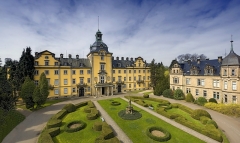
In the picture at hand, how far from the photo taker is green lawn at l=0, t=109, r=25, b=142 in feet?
65.9

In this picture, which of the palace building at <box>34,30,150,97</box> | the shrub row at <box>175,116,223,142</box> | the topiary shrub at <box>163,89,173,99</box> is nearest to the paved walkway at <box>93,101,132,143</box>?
the shrub row at <box>175,116,223,142</box>

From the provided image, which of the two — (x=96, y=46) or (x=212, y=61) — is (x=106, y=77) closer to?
(x=96, y=46)

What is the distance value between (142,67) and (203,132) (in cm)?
4317

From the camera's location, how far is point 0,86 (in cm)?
2059

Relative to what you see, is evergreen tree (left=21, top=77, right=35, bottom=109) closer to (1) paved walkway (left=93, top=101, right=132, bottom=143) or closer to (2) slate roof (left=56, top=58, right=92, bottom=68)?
(2) slate roof (left=56, top=58, right=92, bottom=68)

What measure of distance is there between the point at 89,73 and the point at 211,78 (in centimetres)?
4054

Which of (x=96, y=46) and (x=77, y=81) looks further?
(x=96, y=46)

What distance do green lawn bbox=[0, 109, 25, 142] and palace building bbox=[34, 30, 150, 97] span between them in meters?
17.8

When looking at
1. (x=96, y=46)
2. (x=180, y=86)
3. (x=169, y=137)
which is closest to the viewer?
(x=169, y=137)

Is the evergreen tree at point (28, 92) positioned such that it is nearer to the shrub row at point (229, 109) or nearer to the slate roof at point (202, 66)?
the shrub row at point (229, 109)

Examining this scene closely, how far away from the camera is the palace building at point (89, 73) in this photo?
1781 inches

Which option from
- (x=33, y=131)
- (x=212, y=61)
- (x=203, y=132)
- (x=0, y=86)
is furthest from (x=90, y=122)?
(x=212, y=61)

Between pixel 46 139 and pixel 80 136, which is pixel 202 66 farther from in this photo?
pixel 46 139

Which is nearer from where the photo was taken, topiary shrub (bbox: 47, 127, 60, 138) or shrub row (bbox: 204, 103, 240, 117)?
topiary shrub (bbox: 47, 127, 60, 138)
